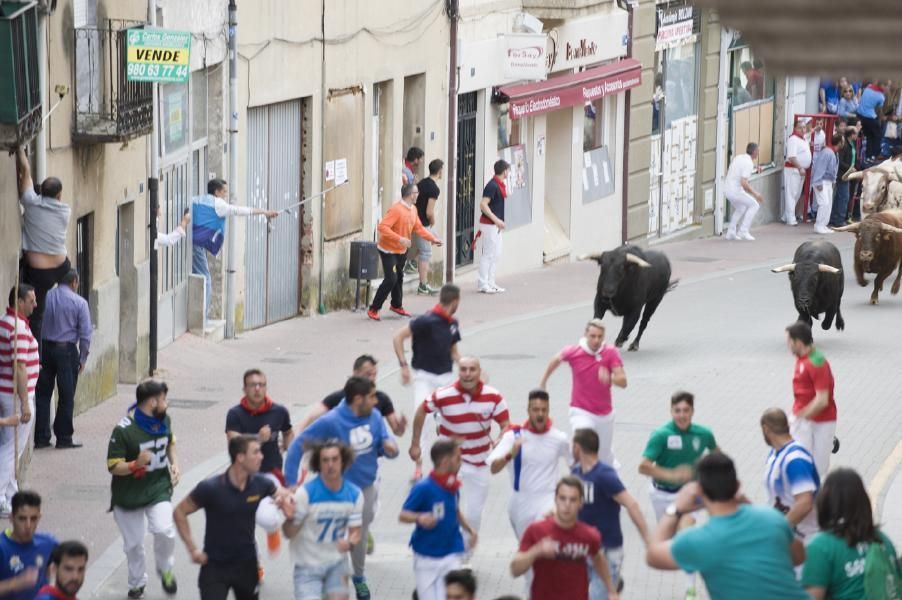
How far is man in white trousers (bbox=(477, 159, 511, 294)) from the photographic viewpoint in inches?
1083

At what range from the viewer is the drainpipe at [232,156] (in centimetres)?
2234

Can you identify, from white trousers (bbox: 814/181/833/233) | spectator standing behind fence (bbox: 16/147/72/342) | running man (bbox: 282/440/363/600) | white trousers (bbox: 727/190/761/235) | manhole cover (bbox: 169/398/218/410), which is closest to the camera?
running man (bbox: 282/440/363/600)

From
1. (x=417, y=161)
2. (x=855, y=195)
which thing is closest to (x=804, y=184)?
(x=855, y=195)

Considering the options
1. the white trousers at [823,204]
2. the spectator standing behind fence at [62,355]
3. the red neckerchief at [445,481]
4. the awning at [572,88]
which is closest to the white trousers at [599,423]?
the red neckerchief at [445,481]

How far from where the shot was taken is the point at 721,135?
126 feet

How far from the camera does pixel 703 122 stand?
123 feet

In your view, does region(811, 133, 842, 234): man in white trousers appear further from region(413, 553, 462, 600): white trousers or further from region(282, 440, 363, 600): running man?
region(282, 440, 363, 600): running man

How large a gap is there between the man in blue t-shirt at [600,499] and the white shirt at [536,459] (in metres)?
0.78

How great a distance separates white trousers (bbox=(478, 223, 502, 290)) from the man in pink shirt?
12635 mm

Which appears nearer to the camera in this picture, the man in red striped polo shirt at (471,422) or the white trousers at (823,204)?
Result: the man in red striped polo shirt at (471,422)

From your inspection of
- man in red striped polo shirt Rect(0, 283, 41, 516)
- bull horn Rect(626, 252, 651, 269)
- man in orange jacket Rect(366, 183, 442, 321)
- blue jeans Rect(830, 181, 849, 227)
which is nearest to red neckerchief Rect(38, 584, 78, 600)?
man in red striped polo shirt Rect(0, 283, 41, 516)

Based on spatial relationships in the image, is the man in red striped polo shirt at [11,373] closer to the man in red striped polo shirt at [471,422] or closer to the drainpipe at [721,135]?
the man in red striped polo shirt at [471,422]

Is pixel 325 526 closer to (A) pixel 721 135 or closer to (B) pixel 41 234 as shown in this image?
(B) pixel 41 234

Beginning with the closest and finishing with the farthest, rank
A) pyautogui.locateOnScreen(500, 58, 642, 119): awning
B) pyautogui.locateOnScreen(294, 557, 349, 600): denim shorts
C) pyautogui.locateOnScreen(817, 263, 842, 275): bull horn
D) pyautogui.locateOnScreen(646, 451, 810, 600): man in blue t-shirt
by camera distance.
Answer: pyautogui.locateOnScreen(646, 451, 810, 600): man in blue t-shirt
pyautogui.locateOnScreen(294, 557, 349, 600): denim shorts
pyautogui.locateOnScreen(817, 263, 842, 275): bull horn
pyautogui.locateOnScreen(500, 58, 642, 119): awning
